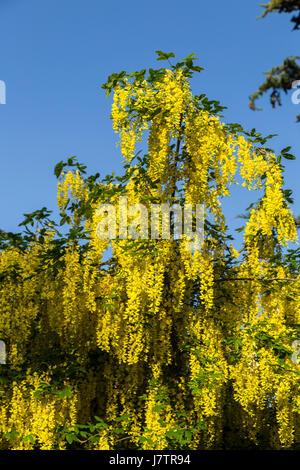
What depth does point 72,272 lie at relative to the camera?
21.4 ft

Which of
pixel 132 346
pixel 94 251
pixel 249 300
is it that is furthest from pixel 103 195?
pixel 249 300

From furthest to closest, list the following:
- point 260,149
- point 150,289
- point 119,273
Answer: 1. point 260,149
2. point 119,273
3. point 150,289

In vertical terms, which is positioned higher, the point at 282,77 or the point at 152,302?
the point at 282,77

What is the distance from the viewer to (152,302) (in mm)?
6008

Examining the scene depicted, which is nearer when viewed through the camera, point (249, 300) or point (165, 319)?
point (165, 319)

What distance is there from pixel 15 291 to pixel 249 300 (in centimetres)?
333

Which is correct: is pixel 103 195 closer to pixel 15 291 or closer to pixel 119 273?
pixel 119 273

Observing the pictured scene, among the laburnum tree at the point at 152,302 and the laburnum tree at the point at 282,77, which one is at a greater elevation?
the laburnum tree at the point at 282,77

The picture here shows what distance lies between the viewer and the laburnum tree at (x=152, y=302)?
19.7 ft

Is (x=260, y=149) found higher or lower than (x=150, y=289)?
higher

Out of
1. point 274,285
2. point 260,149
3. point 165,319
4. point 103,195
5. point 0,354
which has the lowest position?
point 0,354

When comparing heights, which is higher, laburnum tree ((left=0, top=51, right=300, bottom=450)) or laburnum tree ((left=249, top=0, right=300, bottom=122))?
laburnum tree ((left=249, top=0, right=300, bottom=122))

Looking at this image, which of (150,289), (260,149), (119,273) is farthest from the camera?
(260,149)

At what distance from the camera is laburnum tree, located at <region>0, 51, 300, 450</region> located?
→ 6.02 metres
